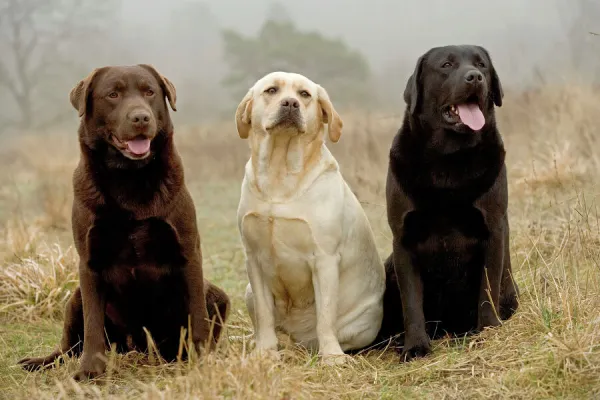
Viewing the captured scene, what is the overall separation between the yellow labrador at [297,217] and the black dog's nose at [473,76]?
2.39 feet

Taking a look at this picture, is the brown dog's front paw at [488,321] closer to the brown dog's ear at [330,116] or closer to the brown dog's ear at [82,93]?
the brown dog's ear at [330,116]

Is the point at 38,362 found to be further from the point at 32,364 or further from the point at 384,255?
the point at 384,255

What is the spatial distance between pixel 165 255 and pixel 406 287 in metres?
1.23

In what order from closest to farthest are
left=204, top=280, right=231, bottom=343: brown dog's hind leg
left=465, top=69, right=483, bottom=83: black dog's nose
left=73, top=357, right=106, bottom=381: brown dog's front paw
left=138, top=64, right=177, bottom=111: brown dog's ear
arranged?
1. left=73, top=357, right=106, bottom=381: brown dog's front paw
2. left=465, top=69, right=483, bottom=83: black dog's nose
3. left=138, top=64, right=177, bottom=111: brown dog's ear
4. left=204, top=280, right=231, bottom=343: brown dog's hind leg

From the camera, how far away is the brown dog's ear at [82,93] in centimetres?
366

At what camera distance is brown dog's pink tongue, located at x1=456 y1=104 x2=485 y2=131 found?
3.81m

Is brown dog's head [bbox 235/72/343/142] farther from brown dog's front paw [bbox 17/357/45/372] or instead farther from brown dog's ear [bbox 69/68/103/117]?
brown dog's front paw [bbox 17/357/45/372]

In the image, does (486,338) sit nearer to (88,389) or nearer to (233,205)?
(88,389)

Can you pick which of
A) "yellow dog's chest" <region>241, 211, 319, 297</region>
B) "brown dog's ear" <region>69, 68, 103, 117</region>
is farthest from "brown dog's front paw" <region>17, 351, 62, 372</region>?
"brown dog's ear" <region>69, 68, 103, 117</region>

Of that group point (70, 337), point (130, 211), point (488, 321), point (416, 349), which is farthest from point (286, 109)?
point (70, 337)

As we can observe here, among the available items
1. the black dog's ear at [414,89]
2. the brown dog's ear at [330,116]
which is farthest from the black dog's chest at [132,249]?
the black dog's ear at [414,89]

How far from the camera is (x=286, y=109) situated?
385 centimetres

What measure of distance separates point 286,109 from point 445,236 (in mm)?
1014

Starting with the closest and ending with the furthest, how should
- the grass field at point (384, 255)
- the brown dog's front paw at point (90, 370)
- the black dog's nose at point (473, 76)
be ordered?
the grass field at point (384, 255), the brown dog's front paw at point (90, 370), the black dog's nose at point (473, 76)
